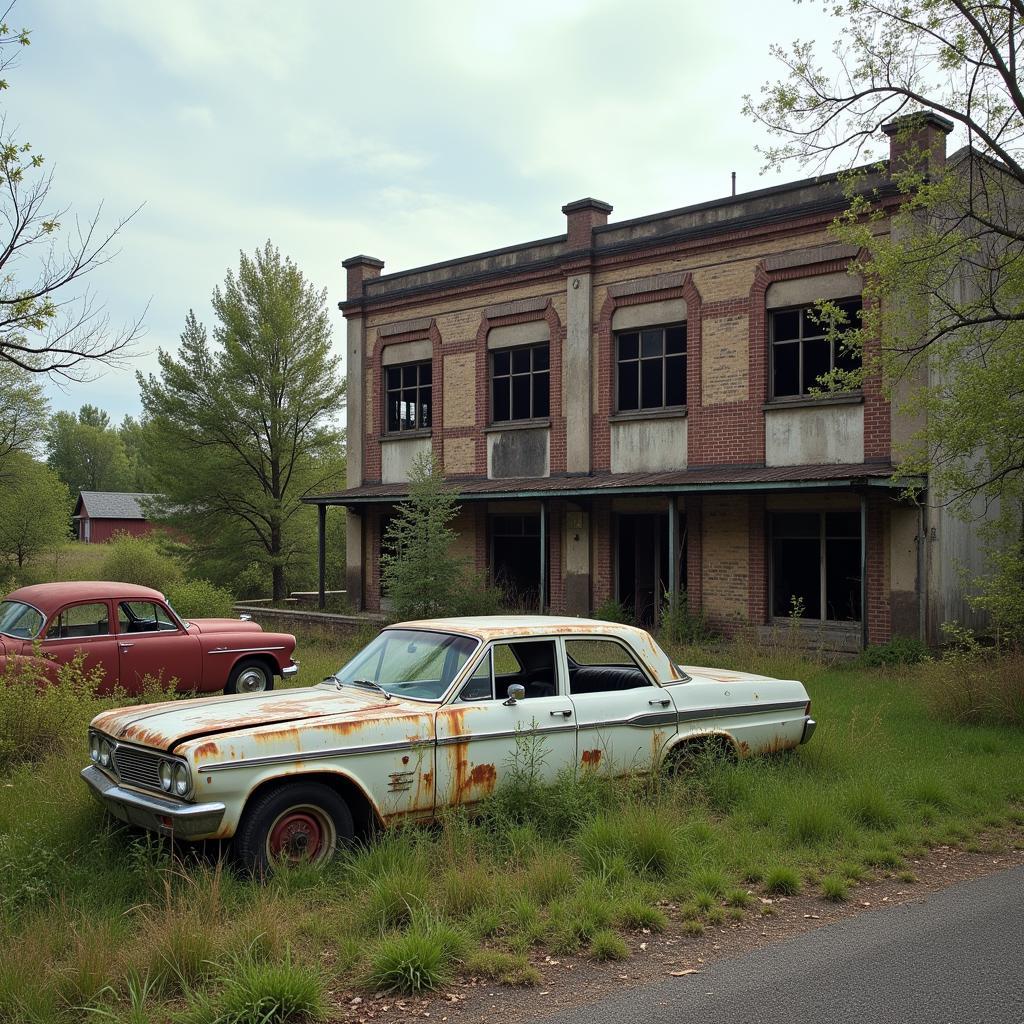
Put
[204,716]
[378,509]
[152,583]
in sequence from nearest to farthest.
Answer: [204,716] → [378,509] → [152,583]

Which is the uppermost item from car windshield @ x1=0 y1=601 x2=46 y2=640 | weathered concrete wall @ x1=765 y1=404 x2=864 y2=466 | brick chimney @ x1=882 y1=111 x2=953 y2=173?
brick chimney @ x1=882 y1=111 x2=953 y2=173

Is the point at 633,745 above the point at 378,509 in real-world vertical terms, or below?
below

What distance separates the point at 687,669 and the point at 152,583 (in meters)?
22.4

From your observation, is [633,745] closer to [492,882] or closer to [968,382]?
[492,882]

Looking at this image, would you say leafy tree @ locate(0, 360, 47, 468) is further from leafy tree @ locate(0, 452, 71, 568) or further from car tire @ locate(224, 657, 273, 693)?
car tire @ locate(224, 657, 273, 693)

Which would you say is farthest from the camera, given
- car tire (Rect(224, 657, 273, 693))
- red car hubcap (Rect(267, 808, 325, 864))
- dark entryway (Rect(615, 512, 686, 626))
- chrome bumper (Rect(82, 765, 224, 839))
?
dark entryway (Rect(615, 512, 686, 626))

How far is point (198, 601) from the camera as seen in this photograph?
20.4 metres

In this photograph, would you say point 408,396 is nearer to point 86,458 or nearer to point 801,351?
point 801,351

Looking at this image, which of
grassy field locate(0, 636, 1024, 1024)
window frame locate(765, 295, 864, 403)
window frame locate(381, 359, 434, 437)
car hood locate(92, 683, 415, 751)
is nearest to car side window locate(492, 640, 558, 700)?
grassy field locate(0, 636, 1024, 1024)

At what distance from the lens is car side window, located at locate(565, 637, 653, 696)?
7.51m

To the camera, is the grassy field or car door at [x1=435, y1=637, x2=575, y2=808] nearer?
the grassy field

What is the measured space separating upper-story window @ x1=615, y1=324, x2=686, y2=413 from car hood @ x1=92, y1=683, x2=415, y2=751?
13661mm

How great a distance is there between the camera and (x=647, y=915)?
533cm

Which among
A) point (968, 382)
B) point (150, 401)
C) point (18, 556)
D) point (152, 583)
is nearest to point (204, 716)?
point (968, 382)
